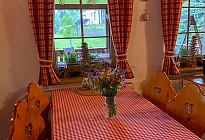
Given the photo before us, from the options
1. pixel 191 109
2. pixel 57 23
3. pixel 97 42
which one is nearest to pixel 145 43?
pixel 97 42

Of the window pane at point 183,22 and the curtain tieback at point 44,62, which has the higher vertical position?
the window pane at point 183,22

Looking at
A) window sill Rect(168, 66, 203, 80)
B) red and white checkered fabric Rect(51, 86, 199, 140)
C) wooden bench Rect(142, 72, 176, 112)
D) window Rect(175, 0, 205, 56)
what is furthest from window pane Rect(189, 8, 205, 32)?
red and white checkered fabric Rect(51, 86, 199, 140)

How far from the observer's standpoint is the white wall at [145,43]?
2.54 meters

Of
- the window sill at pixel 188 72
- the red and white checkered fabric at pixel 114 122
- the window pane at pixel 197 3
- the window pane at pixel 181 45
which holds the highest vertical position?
the window pane at pixel 197 3

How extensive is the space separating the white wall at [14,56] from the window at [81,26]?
347mm

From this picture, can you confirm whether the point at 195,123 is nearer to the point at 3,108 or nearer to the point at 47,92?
the point at 47,92

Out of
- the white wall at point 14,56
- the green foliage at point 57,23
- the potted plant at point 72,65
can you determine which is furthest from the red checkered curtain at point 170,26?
the white wall at point 14,56

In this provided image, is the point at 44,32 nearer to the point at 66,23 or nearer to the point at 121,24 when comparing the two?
the point at 66,23

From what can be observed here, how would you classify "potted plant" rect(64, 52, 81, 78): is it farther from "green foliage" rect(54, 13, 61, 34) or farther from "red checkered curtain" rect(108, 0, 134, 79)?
"red checkered curtain" rect(108, 0, 134, 79)

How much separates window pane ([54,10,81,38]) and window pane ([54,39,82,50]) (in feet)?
0.20

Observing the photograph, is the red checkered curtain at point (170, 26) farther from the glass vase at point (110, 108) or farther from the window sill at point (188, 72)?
the glass vase at point (110, 108)

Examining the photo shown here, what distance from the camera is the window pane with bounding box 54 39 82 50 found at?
2479mm

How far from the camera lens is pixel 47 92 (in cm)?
239

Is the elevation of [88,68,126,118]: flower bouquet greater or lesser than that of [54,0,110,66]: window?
lesser
